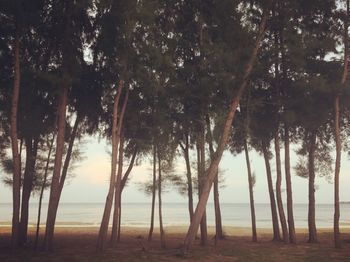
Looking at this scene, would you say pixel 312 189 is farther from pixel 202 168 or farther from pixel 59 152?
pixel 59 152

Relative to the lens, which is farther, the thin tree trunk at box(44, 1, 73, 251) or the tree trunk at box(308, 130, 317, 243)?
the tree trunk at box(308, 130, 317, 243)

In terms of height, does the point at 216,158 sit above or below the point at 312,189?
above

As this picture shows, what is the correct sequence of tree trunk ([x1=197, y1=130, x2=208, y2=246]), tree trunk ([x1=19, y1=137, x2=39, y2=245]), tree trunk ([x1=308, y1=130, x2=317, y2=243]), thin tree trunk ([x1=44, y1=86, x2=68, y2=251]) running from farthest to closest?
tree trunk ([x1=308, y1=130, x2=317, y2=243]), tree trunk ([x1=19, y1=137, x2=39, y2=245]), tree trunk ([x1=197, y1=130, x2=208, y2=246]), thin tree trunk ([x1=44, y1=86, x2=68, y2=251])

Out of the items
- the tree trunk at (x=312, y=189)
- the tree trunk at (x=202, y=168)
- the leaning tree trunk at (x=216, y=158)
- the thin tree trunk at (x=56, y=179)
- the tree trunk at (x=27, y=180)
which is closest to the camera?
the leaning tree trunk at (x=216, y=158)

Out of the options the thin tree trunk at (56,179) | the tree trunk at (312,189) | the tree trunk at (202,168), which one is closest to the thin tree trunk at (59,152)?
the thin tree trunk at (56,179)

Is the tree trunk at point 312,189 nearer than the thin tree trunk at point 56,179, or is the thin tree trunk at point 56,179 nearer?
the thin tree trunk at point 56,179

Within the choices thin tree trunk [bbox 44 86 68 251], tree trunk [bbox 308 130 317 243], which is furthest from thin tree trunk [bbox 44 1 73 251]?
tree trunk [bbox 308 130 317 243]

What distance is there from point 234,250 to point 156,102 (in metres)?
8.58

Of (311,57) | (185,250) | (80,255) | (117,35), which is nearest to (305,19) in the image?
(311,57)

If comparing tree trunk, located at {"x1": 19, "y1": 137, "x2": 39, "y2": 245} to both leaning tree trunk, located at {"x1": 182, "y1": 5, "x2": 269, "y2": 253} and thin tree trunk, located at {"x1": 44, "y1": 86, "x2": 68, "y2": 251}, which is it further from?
leaning tree trunk, located at {"x1": 182, "y1": 5, "x2": 269, "y2": 253}

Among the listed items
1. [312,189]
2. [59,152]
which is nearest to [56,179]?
[59,152]

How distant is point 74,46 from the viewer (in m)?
17.8

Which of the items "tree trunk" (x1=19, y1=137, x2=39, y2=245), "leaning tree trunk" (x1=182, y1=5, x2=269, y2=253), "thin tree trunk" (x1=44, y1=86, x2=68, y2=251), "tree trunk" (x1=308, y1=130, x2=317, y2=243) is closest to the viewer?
"leaning tree trunk" (x1=182, y1=5, x2=269, y2=253)

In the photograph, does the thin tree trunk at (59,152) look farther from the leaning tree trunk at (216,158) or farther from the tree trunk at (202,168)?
the tree trunk at (202,168)
